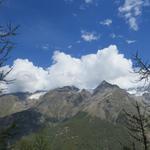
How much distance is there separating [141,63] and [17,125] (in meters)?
5.42

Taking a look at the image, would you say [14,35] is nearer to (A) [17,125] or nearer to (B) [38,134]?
(A) [17,125]

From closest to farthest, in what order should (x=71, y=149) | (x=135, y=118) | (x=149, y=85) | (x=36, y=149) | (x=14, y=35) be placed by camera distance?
(x=14, y=35) → (x=149, y=85) → (x=135, y=118) → (x=36, y=149) → (x=71, y=149)

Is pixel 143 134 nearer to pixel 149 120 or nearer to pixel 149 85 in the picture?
pixel 149 120

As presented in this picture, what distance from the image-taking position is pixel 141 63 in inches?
609

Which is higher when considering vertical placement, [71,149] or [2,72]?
[71,149]

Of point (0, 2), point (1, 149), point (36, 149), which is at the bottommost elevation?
point (1, 149)

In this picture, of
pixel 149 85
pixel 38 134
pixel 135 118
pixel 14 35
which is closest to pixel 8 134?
pixel 14 35

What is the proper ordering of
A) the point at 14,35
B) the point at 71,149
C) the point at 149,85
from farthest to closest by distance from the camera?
the point at 71,149 → the point at 149,85 → the point at 14,35

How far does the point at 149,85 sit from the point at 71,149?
65120 millimetres

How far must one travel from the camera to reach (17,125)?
13359 millimetres

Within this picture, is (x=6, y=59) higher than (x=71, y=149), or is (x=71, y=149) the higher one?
(x=71, y=149)

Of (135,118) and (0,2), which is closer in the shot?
(0,2)

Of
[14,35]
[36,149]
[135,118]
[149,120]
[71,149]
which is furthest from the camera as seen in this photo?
[71,149]

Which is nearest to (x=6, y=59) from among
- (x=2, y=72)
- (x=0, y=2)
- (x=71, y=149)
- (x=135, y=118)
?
(x=2, y=72)
